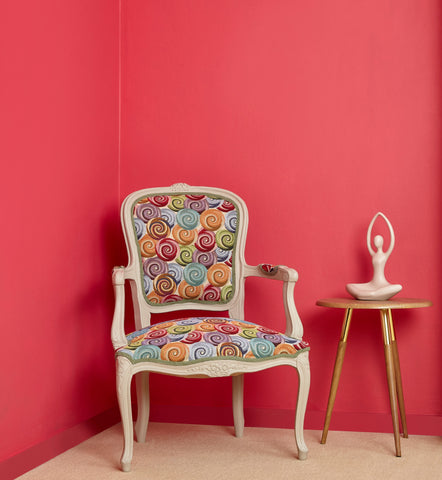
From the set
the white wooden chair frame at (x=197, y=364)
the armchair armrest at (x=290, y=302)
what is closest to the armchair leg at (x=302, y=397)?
the white wooden chair frame at (x=197, y=364)

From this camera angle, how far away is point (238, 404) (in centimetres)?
283

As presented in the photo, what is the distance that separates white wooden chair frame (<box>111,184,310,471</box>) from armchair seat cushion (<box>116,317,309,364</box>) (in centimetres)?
2

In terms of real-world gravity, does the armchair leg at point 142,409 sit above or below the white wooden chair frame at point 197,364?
below

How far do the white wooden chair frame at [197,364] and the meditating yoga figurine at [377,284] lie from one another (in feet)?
1.20

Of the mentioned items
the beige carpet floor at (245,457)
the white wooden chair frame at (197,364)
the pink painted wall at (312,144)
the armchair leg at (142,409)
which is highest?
the pink painted wall at (312,144)

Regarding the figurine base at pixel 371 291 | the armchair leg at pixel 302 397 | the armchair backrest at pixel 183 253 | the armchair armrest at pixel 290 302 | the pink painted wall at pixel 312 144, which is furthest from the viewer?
the pink painted wall at pixel 312 144

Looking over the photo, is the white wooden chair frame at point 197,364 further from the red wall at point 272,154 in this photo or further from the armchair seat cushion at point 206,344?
the red wall at point 272,154

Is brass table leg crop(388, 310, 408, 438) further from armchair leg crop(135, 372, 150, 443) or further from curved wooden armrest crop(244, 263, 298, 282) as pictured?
armchair leg crop(135, 372, 150, 443)

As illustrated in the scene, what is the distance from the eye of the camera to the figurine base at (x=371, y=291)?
2.66 meters

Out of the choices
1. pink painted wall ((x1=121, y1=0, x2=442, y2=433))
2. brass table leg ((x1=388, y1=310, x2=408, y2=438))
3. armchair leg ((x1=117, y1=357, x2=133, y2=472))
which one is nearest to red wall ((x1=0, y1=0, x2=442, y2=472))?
pink painted wall ((x1=121, y1=0, x2=442, y2=433))

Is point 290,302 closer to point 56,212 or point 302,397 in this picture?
point 302,397

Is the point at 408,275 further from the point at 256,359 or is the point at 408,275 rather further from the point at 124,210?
the point at 124,210

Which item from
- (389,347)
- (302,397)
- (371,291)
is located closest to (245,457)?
(302,397)

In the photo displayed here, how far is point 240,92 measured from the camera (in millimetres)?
3184
